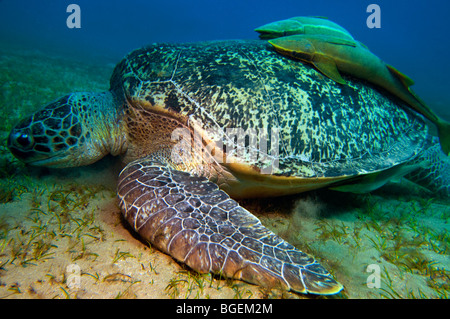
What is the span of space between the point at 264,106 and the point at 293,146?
493 millimetres

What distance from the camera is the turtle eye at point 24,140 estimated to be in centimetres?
198

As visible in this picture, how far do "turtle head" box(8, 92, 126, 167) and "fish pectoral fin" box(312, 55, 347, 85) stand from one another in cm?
236

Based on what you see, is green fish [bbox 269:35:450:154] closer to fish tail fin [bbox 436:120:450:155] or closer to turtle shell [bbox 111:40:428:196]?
turtle shell [bbox 111:40:428:196]

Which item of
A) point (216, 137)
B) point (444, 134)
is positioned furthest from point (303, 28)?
point (444, 134)

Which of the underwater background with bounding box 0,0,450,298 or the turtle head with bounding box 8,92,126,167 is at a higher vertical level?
the turtle head with bounding box 8,92,126,167

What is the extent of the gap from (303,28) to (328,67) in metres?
0.74

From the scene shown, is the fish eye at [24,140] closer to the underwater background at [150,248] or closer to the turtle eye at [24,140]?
the turtle eye at [24,140]

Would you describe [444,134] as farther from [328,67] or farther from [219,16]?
[219,16]

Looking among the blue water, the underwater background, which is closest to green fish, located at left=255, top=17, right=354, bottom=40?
the underwater background

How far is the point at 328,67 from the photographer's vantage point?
2.42 m

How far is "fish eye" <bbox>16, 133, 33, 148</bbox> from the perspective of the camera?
6.49 feet
